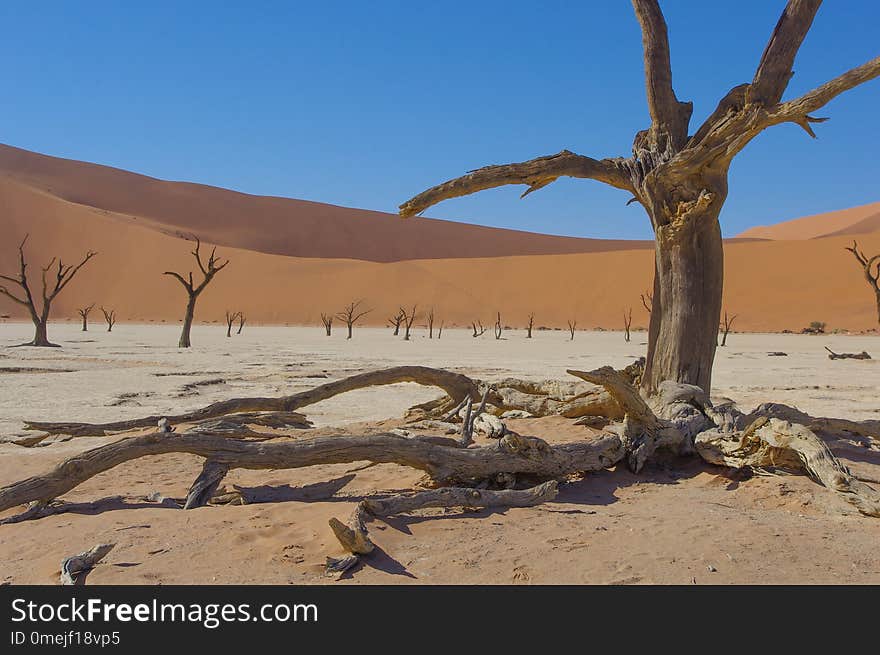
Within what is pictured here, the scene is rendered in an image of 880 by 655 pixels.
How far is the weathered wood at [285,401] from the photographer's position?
662 cm

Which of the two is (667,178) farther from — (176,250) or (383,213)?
(383,213)

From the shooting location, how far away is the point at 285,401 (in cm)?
723

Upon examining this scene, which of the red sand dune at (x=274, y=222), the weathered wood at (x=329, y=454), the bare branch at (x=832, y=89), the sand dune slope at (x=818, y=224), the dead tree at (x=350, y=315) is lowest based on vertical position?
the weathered wood at (x=329, y=454)

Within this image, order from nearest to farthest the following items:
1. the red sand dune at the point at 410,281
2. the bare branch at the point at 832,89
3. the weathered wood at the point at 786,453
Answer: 1. the weathered wood at the point at 786,453
2. the bare branch at the point at 832,89
3. the red sand dune at the point at 410,281

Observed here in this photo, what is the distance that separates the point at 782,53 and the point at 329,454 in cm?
487

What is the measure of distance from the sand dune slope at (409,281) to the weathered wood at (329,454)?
6071cm

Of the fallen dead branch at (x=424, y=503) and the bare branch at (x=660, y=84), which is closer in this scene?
the fallen dead branch at (x=424, y=503)

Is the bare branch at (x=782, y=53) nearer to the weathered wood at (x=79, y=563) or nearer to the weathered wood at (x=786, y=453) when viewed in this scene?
the weathered wood at (x=786, y=453)

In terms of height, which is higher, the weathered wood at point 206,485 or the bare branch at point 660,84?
the bare branch at point 660,84

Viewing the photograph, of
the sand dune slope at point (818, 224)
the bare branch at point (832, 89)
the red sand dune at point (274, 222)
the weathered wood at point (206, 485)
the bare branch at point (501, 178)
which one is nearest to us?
the weathered wood at point (206, 485)

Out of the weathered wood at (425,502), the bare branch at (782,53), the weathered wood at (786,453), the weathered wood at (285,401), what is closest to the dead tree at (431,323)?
the weathered wood at (285,401)

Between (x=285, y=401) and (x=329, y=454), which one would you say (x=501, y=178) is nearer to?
(x=329, y=454)

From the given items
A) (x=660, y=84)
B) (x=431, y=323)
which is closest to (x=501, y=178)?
(x=660, y=84)
